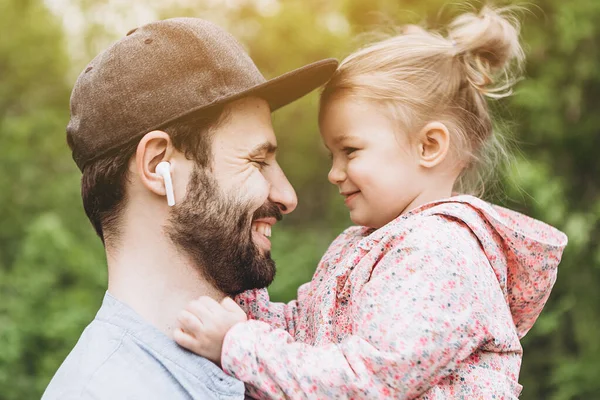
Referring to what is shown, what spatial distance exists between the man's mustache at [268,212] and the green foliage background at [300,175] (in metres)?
1.26

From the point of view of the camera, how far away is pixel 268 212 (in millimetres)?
2025

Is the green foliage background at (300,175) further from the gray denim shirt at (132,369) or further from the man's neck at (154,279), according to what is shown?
the gray denim shirt at (132,369)

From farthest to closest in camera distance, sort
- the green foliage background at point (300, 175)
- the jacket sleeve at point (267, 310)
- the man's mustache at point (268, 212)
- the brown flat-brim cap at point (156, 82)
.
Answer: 1. the green foliage background at point (300, 175)
2. the jacket sleeve at point (267, 310)
3. the man's mustache at point (268, 212)
4. the brown flat-brim cap at point (156, 82)

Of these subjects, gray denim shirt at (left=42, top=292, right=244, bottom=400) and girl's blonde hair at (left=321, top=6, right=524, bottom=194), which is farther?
girl's blonde hair at (left=321, top=6, right=524, bottom=194)

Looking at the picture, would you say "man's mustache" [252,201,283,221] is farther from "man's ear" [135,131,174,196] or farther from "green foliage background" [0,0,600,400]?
"green foliage background" [0,0,600,400]

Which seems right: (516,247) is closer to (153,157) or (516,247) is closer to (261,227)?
(261,227)

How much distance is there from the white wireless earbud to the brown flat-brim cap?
99 mm

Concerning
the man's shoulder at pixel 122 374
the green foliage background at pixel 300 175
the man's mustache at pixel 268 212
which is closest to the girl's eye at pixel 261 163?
the man's mustache at pixel 268 212

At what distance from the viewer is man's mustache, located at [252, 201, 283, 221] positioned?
1997mm

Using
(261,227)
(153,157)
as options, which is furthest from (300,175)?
(153,157)

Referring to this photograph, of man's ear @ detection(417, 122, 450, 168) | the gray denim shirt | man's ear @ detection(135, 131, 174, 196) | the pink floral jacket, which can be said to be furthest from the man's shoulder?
man's ear @ detection(417, 122, 450, 168)

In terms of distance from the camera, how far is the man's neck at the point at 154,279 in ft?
6.24

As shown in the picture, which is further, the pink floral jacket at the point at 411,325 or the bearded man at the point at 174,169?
the bearded man at the point at 174,169

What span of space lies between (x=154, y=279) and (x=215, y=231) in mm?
214
